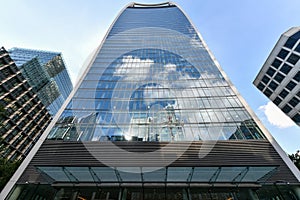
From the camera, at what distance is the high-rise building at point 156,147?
31.9 feet

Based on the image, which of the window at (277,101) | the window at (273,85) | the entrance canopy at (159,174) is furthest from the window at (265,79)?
the entrance canopy at (159,174)

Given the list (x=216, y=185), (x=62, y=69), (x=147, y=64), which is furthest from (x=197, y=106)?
(x=62, y=69)

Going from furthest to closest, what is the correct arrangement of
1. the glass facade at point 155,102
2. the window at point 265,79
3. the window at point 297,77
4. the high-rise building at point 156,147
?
the window at point 265,79 < the window at point 297,77 < the glass facade at point 155,102 < the high-rise building at point 156,147

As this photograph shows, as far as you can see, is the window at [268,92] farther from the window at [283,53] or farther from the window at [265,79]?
the window at [283,53]

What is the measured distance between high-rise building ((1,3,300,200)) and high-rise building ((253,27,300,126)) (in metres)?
25.3

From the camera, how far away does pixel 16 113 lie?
148 feet

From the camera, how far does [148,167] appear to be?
31.9ft

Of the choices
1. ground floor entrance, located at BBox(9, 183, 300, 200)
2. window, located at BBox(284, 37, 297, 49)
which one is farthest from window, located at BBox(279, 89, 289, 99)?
ground floor entrance, located at BBox(9, 183, 300, 200)

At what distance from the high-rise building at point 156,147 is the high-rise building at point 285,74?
2526cm

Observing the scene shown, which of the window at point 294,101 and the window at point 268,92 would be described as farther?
the window at point 268,92

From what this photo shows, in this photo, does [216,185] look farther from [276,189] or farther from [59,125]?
[59,125]

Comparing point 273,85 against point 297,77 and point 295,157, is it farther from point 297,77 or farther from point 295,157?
point 295,157

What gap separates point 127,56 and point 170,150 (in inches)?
804

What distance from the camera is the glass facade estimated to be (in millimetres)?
13180
